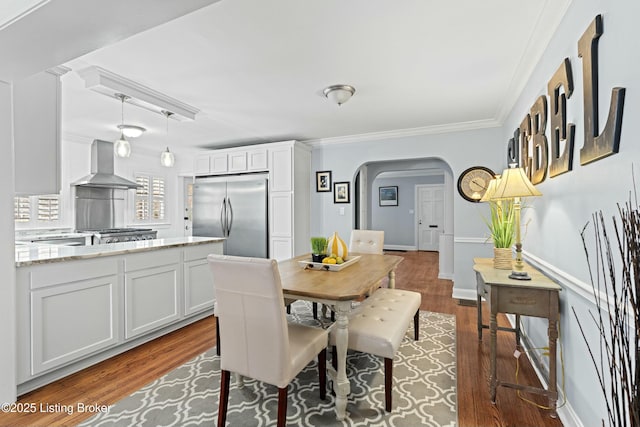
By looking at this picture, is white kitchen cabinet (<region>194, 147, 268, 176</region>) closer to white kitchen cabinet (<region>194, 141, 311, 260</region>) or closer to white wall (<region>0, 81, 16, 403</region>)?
white kitchen cabinet (<region>194, 141, 311, 260</region>)

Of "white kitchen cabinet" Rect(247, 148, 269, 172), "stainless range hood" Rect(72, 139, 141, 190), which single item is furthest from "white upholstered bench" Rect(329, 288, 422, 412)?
"stainless range hood" Rect(72, 139, 141, 190)

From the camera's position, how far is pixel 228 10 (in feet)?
5.92

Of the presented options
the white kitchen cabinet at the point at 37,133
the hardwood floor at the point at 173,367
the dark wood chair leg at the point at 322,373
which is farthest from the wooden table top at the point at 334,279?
the white kitchen cabinet at the point at 37,133

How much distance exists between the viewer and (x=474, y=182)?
163 inches

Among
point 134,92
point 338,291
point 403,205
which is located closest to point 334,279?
point 338,291

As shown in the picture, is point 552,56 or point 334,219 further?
point 334,219

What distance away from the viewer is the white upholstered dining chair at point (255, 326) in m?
1.54

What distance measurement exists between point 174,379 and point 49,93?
223cm

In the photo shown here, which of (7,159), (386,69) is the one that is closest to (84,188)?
(7,159)

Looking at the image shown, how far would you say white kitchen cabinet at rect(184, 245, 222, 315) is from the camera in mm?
3182

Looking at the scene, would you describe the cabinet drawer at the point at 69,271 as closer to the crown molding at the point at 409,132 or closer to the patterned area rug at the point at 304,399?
the patterned area rug at the point at 304,399

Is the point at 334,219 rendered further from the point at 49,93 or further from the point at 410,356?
the point at 49,93

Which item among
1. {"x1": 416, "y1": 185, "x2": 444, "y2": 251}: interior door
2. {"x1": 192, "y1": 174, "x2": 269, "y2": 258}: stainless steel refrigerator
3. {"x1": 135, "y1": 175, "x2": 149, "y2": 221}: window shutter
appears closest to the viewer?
{"x1": 192, "y1": 174, "x2": 269, "y2": 258}: stainless steel refrigerator

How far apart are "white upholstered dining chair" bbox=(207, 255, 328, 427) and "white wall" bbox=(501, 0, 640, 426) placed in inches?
56.6
